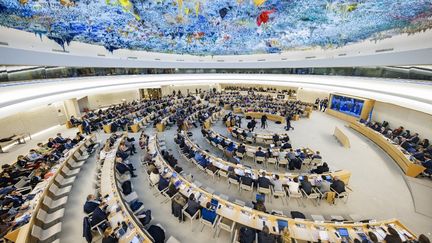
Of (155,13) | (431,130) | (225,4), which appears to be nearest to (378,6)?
(225,4)

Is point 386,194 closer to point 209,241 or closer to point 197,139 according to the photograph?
point 209,241

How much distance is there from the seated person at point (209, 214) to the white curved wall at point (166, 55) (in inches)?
402

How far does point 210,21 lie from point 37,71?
11.2m

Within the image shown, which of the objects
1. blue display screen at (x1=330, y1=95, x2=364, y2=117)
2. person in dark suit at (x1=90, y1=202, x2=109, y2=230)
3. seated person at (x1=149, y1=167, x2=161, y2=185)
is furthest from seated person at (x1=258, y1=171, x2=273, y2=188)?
blue display screen at (x1=330, y1=95, x2=364, y2=117)

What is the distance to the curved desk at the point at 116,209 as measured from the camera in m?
4.45

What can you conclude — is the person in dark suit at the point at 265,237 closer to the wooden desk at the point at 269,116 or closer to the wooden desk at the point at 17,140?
the wooden desk at the point at 269,116

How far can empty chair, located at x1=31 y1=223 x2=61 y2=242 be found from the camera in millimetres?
4922

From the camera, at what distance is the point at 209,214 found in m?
5.37

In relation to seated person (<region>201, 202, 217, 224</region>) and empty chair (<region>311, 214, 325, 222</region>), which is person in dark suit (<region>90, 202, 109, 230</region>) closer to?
seated person (<region>201, 202, 217, 224</region>)

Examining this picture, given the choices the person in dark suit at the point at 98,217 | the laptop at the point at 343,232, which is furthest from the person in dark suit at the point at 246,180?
the person in dark suit at the point at 98,217

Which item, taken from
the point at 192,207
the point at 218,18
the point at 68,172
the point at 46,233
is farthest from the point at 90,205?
the point at 218,18

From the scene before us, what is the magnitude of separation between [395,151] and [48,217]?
16396 mm

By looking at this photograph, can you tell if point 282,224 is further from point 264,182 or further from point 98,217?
point 98,217

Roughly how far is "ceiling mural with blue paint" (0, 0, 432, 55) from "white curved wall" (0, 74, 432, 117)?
120 inches
